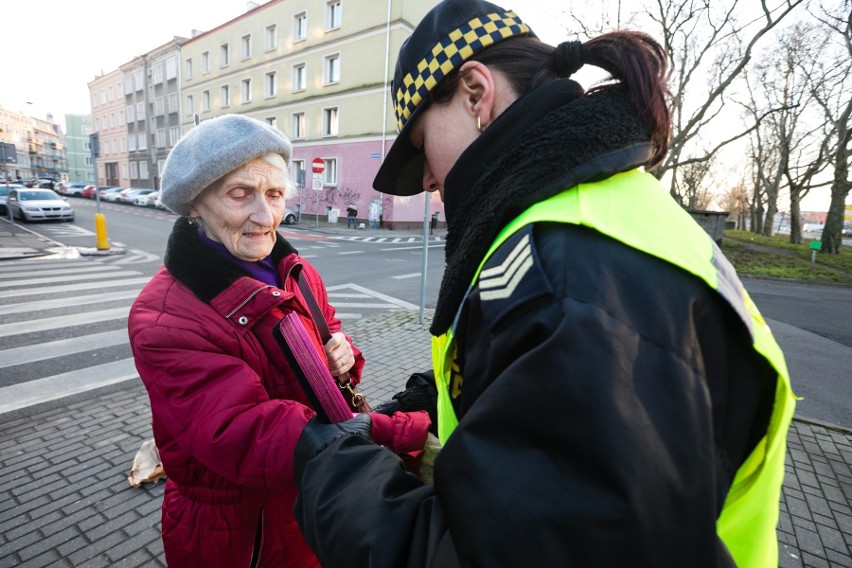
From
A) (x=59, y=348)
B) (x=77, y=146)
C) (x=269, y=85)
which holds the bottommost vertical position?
(x=59, y=348)

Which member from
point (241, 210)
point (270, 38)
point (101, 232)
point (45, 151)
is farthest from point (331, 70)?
point (45, 151)

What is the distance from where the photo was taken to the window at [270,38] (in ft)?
93.4

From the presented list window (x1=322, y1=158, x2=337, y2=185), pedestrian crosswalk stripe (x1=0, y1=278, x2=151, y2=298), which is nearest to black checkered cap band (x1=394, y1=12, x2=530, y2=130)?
pedestrian crosswalk stripe (x1=0, y1=278, x2=151, y2=298)

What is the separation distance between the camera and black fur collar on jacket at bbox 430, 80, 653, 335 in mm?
780

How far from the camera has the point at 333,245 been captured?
16.4m

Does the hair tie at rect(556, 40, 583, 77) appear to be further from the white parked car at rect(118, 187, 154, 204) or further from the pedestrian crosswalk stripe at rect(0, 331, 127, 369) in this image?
the white parked car at rect(118, 187, 154, 204)

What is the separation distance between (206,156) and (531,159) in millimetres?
1319

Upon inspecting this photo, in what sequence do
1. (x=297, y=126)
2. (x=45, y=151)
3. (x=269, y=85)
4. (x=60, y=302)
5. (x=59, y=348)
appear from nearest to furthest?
(x=59, y=348), (x=60, y=302), (x=297, y=126), (x=269, y=85), (x=45, y=151)

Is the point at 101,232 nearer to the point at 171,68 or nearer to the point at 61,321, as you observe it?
the point at 61,321

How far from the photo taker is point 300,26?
27.2 metres

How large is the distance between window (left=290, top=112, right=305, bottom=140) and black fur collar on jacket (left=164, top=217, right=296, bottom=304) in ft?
93.2

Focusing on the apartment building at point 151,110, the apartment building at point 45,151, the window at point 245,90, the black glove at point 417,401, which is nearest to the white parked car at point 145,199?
the apartment building at point 151,110

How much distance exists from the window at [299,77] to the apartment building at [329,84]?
0.20ft

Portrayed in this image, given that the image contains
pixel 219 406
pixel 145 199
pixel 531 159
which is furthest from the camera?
pixel 145 199
